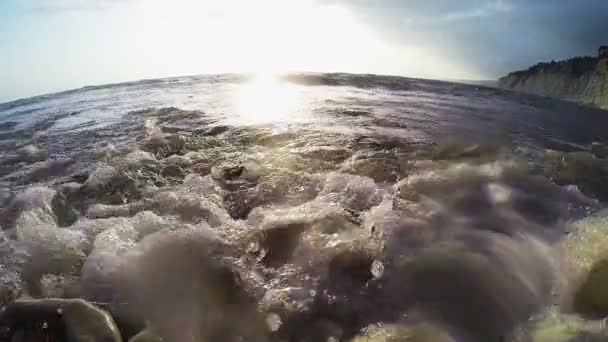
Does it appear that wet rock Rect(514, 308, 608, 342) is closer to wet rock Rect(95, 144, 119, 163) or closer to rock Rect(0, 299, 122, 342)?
rock Rect(0, 299, 122, 342)

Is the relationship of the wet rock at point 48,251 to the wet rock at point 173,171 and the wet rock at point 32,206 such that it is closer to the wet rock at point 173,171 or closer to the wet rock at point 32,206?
the wet rock at point 32,206

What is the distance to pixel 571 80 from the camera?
39000mm

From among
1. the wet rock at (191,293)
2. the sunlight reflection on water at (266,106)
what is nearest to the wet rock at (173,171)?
the wet rock at (191,293)

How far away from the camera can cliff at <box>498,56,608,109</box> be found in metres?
33.7

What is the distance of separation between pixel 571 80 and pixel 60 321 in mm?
45881

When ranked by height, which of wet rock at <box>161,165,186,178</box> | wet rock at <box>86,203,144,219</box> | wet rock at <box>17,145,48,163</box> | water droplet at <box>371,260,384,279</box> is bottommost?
wet rock at <box>17,145,48,163</box>

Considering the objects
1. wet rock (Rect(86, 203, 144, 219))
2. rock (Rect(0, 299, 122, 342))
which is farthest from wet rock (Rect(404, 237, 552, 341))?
wet rock (Rect(86, 203, 144, 219))

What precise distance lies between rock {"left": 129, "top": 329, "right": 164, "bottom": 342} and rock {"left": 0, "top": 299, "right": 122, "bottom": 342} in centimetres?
12

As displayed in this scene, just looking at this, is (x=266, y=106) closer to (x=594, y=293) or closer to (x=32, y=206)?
(x=32, y=206)

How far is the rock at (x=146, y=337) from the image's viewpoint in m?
3.35

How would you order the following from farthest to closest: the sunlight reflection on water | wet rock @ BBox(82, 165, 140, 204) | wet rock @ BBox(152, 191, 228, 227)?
the sunlight reflection on water, wet rock @ BBox(82, 165, 140, 204), wet rock @ BBox(152, 191, 228, 227)

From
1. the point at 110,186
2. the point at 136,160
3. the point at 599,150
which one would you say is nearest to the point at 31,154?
the point at 136,160

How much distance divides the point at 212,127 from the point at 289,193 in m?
5.54

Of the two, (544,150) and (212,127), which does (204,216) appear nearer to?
(212,127)
